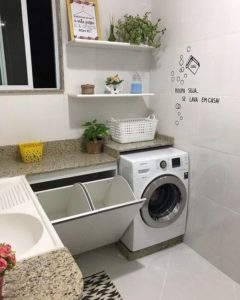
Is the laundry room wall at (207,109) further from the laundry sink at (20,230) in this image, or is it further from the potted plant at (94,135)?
the laundry sink at (20,230)

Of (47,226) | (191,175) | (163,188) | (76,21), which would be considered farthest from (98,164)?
(76,21)

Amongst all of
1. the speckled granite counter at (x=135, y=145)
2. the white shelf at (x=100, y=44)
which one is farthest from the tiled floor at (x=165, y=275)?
the white shelf at (x=100, y=44)

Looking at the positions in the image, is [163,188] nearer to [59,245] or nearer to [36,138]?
[36,138]

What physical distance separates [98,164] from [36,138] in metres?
0.64

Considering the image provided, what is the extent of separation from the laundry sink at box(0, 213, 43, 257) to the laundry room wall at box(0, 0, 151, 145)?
1.06m

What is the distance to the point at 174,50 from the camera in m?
2.17

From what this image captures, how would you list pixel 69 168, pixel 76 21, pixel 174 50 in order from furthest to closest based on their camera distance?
pixel 174 50 < pixel 76 21 < pixel 69 168

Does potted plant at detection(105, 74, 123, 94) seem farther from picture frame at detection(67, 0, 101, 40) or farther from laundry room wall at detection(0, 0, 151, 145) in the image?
picture frame at detection(67, 0, 101, 40)

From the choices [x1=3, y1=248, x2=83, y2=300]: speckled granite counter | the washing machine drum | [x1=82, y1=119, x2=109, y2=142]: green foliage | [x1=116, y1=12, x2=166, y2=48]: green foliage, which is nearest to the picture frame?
[x1=116, y1=12, x2=166, y2=48]: green foliage

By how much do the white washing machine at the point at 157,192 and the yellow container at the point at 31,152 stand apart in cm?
68

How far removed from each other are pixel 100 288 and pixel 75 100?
1556 mm

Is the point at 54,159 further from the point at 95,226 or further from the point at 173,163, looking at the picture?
the point at 173,163

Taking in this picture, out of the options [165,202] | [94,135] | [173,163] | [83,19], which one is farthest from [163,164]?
[83,19]

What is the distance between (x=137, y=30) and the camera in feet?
6.98
